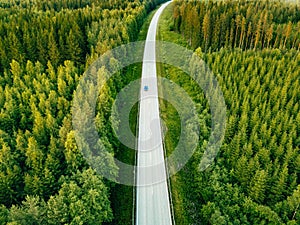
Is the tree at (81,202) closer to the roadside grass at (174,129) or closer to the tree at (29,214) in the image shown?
the tree at (29,214)

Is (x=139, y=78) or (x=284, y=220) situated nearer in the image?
(x=284, y=220)

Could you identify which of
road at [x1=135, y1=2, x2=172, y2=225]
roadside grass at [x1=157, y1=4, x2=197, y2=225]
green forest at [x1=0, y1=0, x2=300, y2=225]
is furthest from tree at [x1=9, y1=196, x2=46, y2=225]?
roadside grass at [x1=157, y1=4, x2=197, y2=225]

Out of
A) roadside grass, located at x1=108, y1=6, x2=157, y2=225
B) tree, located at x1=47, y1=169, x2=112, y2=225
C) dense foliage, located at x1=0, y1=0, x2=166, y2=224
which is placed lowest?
roadside grass, located at x1=108, y1=6, x2=157, y2=225

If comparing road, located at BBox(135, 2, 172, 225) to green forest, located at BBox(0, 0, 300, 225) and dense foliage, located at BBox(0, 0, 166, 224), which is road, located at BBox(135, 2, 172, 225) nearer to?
green forest, located at BBox(0, 0, 300, 225)

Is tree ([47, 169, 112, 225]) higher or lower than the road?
higher

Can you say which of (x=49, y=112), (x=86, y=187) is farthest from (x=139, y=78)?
(x=86, y=187)

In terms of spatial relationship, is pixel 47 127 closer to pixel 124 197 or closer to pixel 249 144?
pixel 124 197

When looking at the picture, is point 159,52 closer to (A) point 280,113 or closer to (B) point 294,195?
(A) point 280,113
